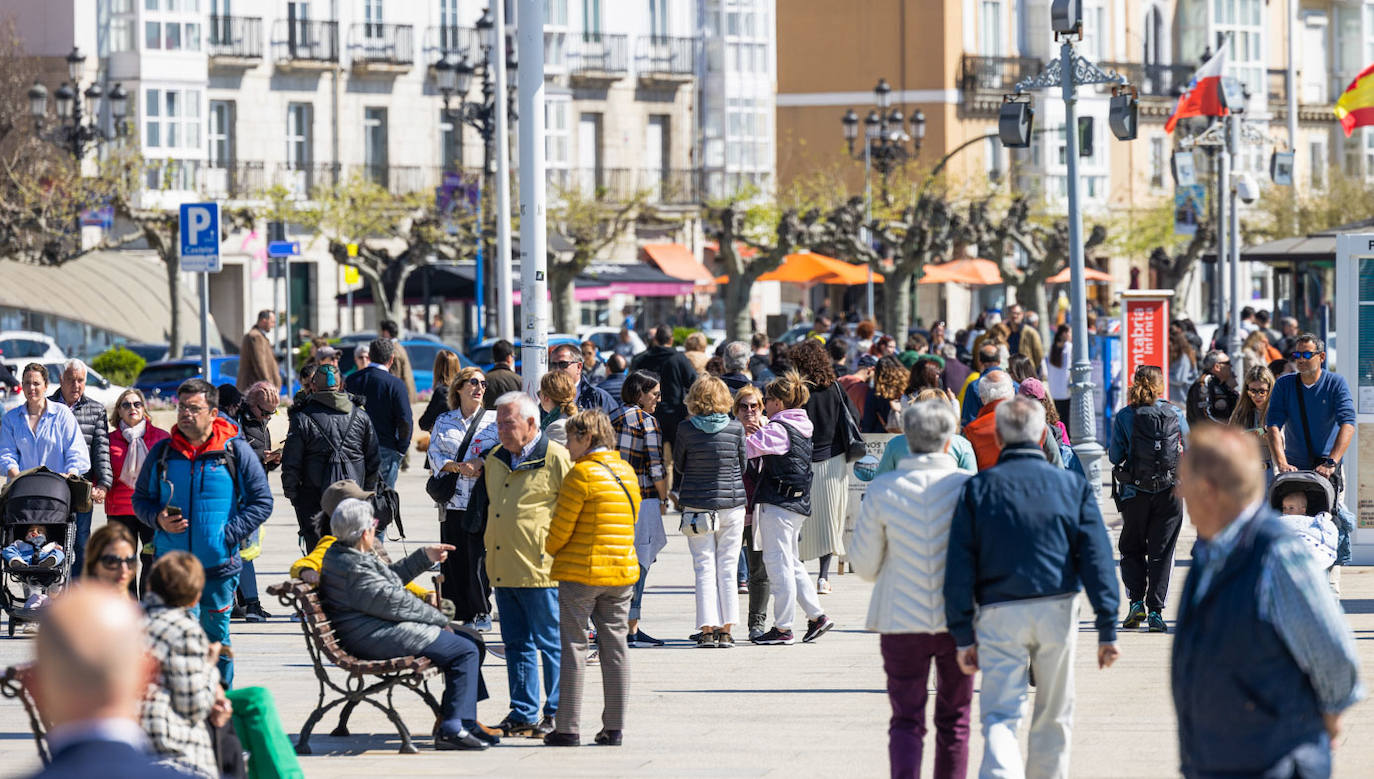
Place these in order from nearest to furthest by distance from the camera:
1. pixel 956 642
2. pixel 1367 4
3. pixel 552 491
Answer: pixel 956 642
pixel 552 491
pixel 1367 4

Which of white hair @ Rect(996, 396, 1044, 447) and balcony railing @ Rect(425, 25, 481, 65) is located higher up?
balcony railing @ Rect(425, 25, 481, 65)

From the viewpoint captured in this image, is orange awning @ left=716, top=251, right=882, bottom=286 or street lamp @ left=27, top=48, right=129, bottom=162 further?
orange awning @ left=716, top=251, right=882, bottom=286

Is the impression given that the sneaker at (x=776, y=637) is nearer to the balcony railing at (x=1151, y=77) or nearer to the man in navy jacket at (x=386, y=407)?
the man in navy jacket at (x=386, y=407)

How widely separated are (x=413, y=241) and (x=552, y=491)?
40718mm

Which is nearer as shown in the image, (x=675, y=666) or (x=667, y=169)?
(x=675, y=666)

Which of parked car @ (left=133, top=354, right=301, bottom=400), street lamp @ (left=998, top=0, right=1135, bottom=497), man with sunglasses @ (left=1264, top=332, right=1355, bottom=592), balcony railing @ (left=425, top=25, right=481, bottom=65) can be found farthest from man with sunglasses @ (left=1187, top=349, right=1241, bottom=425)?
balcony railing @ (left=425, top=25, right=481, bottom=65)

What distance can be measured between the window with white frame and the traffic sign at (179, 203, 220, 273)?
34.5 m

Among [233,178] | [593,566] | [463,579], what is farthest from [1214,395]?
[233,178]

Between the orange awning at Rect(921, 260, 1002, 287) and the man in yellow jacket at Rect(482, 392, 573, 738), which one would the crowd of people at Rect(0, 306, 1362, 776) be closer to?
the man in yellow jacket at Rect(482, 392, 573, 738)

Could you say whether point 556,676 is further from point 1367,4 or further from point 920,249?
point 1367,4

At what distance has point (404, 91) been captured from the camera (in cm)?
5809

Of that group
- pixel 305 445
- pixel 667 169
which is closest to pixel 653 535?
pixel 305 445

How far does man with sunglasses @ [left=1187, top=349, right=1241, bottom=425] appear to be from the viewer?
56.8 ft

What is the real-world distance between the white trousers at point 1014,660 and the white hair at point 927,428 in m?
0.67
